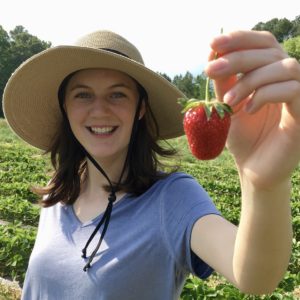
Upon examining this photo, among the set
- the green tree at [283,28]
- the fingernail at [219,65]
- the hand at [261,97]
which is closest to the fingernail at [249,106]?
the hand at [261,97]

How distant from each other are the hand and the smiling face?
2.90ft

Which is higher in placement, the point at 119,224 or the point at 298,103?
the point at 298,103

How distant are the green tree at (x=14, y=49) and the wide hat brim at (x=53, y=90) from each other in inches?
2478

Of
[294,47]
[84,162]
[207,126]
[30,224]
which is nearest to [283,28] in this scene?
[294,47]

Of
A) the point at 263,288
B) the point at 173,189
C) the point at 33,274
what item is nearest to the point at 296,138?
the point at 263,288

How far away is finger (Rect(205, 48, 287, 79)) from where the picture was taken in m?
1.00

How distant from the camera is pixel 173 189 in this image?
182 centimetres

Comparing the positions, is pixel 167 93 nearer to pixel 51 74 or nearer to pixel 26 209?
pixel 51 74

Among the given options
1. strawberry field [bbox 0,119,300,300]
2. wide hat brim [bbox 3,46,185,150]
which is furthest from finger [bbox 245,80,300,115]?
strawberry field [bbox 0,119,300,300]

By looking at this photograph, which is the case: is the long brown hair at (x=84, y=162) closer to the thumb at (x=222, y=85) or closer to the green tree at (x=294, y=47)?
the thumb at (x=222, y=85)

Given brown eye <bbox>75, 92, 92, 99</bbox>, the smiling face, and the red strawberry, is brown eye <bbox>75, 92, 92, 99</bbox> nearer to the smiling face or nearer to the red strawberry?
the smiling face

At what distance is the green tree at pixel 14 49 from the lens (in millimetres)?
66856

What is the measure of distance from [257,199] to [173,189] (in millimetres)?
627

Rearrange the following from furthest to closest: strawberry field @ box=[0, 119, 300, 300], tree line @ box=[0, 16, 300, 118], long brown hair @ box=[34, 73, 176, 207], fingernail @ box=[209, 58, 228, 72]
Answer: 1. tree line @ box=[0, 16, 300, 118]
2. strawberry field @ box=[0, 119, 300, 300]
3. long brown hair @ box=[34, 73, 176, 207]
4. fingernail @ box=[209, 58, 228, 72]
